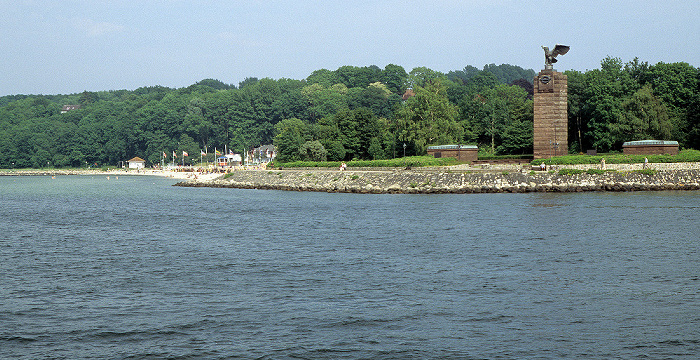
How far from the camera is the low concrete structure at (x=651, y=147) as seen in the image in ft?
241

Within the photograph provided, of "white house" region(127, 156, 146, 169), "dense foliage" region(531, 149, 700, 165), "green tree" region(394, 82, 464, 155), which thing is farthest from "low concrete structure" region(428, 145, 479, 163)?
"white house" region(127, 156, 146, 169)

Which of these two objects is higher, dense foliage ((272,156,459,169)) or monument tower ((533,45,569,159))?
monument tower ((533,45,569,159))

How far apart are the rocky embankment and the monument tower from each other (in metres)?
6.98

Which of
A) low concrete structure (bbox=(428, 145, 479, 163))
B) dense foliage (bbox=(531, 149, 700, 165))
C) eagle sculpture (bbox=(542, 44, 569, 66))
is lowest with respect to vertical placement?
dense foliage (bbox=(531, 149, 700, 165))

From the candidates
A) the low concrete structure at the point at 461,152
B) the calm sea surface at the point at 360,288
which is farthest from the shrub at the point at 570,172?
the calm sea surface at the point at 360,288

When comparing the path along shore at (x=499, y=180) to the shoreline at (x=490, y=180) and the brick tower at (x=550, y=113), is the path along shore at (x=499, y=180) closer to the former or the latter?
the shoreline at (x=490, y=180)

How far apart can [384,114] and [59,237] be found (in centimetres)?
14043

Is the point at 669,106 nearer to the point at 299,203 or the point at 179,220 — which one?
the point at 299,203

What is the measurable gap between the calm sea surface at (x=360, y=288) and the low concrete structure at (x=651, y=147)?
3206 centimetres

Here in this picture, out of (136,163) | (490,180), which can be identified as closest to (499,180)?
(490,180)

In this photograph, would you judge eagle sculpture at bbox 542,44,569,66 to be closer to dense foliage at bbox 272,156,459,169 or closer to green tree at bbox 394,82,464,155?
dense foliage at bbox 272,156,459,169

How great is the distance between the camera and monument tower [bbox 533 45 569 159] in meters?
76.7

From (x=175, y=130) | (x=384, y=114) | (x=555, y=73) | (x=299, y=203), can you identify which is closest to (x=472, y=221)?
(x=299, y=203)

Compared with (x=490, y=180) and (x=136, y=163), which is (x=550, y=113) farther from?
(x=136, y=163)
